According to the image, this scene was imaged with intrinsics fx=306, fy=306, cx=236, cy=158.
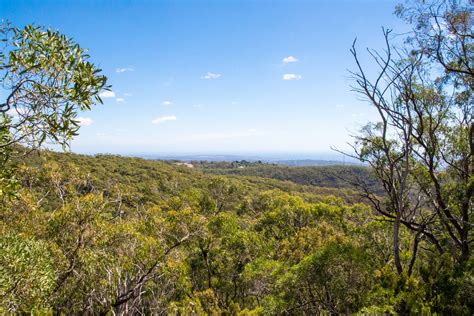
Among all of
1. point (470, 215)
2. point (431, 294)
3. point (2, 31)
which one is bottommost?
point (431, 294)

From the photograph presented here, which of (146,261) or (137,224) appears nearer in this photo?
(146,261)

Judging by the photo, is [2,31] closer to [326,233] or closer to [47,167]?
[47,167]

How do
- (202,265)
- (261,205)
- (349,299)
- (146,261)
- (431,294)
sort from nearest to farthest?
(431,294) → (349,299) → (146,261) → (202,265) → (261,205)

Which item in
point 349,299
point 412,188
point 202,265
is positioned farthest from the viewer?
point 202,265

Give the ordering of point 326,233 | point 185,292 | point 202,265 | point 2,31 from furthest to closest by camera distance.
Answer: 1. point 202,265
2. point 326,233
3. point 185,292
4. point 2,31

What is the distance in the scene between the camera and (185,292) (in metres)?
12.6

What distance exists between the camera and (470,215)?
359 inches

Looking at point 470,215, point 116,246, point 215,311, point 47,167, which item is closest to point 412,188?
point 470,215

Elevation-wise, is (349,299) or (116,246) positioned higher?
(116,246)

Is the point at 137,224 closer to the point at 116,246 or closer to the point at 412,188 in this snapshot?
the point at 116,246

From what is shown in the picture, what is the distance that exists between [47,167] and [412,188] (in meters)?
13.7

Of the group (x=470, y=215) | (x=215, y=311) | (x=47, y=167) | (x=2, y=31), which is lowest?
(x=215, y=311)

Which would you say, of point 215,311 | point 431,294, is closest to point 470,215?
point 431,294

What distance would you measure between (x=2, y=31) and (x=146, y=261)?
29.0ft
